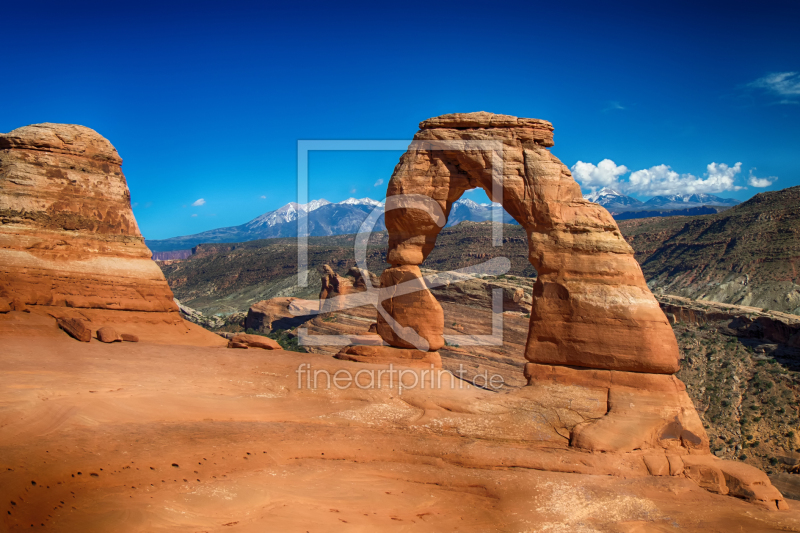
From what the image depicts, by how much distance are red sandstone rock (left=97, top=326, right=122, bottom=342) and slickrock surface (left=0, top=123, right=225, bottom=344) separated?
0.86 metres

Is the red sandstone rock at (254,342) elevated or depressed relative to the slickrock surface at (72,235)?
depressed

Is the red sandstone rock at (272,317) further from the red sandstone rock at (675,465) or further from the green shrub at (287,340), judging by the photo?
the red sandstone rock at (675,465)

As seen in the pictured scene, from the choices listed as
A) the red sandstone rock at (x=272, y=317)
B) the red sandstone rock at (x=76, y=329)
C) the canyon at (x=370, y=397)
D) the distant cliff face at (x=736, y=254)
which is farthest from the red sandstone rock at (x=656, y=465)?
the distant cliff face at (x=736, y=254)

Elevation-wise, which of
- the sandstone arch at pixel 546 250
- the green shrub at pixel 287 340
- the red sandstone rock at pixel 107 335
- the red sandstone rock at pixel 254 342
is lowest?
the green shrub at pixel 287 340

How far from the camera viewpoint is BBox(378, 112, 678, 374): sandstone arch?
44.4 feet

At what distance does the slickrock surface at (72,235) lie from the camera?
16.8 m

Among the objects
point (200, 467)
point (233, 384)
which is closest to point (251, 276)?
point (233, 384)

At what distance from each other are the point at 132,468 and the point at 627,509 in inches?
327

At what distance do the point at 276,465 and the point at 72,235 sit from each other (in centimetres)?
1307

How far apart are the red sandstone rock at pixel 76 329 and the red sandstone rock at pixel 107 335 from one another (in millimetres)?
278

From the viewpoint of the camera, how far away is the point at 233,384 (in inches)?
532

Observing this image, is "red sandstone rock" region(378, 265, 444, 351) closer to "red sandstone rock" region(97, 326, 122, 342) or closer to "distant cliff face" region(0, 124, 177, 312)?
"distant cliff face" region(0, 124, 177, 312)

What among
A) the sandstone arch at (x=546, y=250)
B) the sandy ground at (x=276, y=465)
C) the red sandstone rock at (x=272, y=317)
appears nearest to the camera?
the sandy ground at (x=276, y=465)

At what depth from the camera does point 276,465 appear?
30.3 ft
